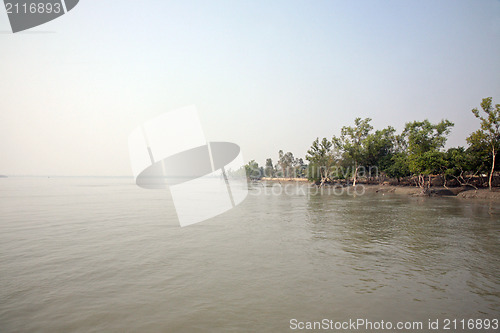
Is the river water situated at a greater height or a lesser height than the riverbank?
greater

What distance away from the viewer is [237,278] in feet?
24.2

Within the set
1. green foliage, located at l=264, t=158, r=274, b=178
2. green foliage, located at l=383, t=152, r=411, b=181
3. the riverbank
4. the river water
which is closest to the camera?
the river water

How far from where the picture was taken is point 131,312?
17.8ft

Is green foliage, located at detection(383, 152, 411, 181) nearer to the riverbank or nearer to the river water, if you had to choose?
the riverbank

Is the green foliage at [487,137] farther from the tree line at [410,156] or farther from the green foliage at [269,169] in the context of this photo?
the green foliage at [269,169]

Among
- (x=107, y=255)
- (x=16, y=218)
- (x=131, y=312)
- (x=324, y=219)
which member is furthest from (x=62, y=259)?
(x=324, y=219)

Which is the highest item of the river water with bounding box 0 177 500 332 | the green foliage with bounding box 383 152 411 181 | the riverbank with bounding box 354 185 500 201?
the green foliage with bounding box 383 152 411 181

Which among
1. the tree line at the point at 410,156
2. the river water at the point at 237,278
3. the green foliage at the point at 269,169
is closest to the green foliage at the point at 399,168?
the tree line at the point at 410,156

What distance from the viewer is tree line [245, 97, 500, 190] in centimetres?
3591

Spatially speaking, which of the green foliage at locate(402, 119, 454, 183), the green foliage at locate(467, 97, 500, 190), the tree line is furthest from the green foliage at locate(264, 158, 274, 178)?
the green foliage at locate(467, 97, 500, 190)

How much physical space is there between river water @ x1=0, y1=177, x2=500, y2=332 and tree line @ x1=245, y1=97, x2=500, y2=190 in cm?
2955

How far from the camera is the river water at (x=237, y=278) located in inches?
209

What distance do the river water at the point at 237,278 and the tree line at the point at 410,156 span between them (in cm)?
2955

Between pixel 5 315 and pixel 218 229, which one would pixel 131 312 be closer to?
pixel 5 315
